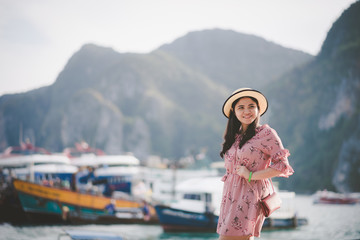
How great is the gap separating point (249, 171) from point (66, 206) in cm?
2388

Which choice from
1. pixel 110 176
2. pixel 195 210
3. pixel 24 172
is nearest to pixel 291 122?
pixel 110 176

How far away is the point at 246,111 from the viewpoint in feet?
10.6

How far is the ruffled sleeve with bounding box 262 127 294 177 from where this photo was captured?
9.74 ft

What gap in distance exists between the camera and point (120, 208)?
2616 cm

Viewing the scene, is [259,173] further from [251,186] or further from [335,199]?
[335,199]

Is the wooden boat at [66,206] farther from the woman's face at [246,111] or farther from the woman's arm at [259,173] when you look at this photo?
the woman's arm at [259,173]

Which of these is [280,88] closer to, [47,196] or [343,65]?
[343,65]

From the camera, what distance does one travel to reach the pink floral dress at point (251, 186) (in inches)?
119

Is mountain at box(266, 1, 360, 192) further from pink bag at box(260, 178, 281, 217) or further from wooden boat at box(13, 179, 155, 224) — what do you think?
pink bag at box(260, 178, 281, 217)

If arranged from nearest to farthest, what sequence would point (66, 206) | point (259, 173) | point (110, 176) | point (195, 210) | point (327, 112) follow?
point (259, 173) < point (195, 210) < point (66, 206) < point (110, 176) < point (327, 112)

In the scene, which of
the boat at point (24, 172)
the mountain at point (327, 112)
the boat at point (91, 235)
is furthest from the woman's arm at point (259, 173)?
the mountain at point (327, 112)

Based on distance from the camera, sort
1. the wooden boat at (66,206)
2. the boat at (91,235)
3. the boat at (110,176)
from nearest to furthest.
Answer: the boat at (91,235) → the wooden boat at (66,206) → the boat at (110,176)

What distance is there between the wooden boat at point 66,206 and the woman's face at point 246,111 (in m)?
22.4

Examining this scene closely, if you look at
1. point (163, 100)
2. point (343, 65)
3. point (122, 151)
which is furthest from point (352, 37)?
point (122, 151)
